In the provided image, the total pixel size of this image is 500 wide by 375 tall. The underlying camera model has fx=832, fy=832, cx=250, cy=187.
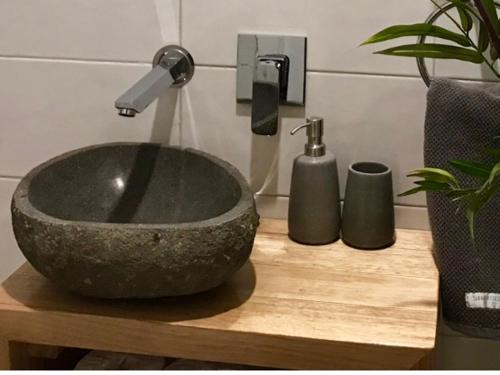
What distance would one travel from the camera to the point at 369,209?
122 centimetres

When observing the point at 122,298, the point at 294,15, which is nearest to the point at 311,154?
the point at 294,15

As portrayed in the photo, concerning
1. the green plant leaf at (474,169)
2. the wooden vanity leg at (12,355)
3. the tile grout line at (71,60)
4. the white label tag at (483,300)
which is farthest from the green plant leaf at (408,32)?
the wooden vanity leg at (12,355)

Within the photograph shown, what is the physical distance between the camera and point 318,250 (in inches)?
48.5

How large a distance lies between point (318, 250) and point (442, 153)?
0.24 metres

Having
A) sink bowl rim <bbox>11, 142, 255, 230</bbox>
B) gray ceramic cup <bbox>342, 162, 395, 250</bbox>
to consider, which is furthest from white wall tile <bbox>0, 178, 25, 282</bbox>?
gray ceramic cup <bbox>342, 162, 395, 250</bbox>

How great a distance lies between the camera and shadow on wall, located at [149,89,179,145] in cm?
132

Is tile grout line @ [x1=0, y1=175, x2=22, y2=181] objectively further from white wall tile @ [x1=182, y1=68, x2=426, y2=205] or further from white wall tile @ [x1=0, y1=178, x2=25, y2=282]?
white wall tile @ [x1=182, y1=68, x2=426, y2=205]

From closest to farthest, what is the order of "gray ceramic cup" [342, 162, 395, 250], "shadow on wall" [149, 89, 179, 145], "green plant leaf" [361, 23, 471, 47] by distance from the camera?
"green plant leaf" [361, 23, 471, 47], "gray ceramic cup" [342, 162, 395, 250], "shadow on wall" [149, 89, 179, 145]

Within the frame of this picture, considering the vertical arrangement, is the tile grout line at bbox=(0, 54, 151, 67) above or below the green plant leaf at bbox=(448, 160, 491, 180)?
above

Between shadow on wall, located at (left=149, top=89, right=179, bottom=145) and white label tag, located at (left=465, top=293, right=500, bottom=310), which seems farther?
shadow on wall, located at (left=149, top=89, right=179, bottom=145)

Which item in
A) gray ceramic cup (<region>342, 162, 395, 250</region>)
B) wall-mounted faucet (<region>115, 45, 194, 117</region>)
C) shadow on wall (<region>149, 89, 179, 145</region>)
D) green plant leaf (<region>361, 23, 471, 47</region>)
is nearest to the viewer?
green plant leaf (<region>361, 23, 471, 47</region>)

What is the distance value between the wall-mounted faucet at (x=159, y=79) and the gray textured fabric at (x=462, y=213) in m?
0.37

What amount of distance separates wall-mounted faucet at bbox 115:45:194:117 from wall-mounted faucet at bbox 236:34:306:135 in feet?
0.28

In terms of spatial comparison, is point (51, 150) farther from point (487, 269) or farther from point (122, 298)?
point (487, 269)
